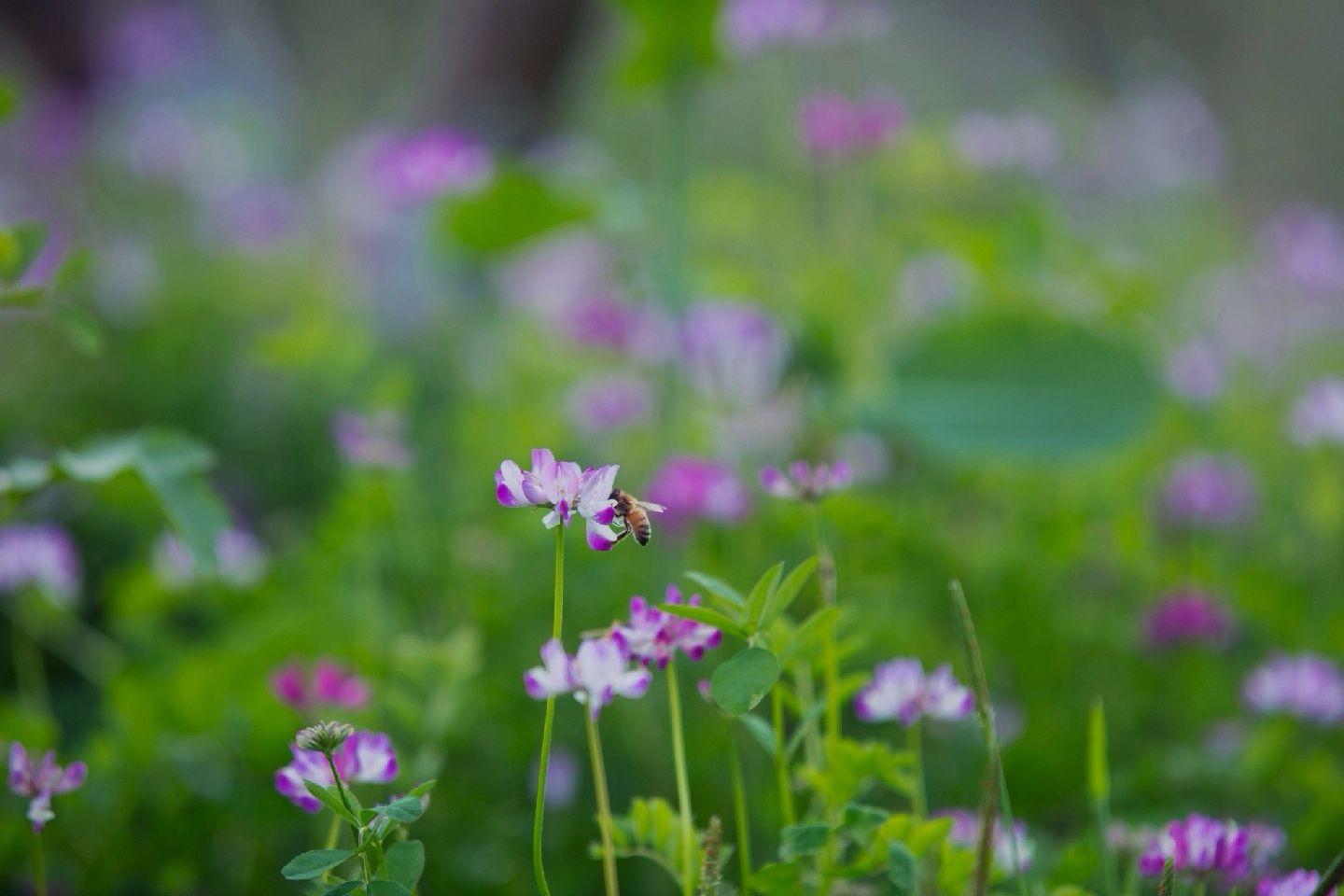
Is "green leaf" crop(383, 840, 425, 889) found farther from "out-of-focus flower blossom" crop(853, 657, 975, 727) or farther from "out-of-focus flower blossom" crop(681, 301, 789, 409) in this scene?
"out-of-focus flower blossom" crop(681, 301, 789, 409)

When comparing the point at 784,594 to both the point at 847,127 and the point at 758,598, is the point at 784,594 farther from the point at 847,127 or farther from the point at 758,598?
the point at 847,127

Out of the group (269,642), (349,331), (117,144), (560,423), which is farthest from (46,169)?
(269,642)

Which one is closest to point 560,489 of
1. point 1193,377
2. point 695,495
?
point 695,495

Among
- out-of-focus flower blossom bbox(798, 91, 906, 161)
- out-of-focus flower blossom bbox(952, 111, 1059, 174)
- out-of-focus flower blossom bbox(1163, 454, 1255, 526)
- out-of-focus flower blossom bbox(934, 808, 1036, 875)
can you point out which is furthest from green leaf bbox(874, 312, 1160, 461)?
out-of-focus flower blossom bbox(934, 808, 1036, 875)

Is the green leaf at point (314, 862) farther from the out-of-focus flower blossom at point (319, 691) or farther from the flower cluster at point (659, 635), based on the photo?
the out-of-focus flower blossom at point (319, 691)

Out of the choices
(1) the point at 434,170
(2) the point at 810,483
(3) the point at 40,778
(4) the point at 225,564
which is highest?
(1) the point at 434,170

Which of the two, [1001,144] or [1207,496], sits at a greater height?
[1001,144]

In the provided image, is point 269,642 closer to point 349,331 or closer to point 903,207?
point 349,331
